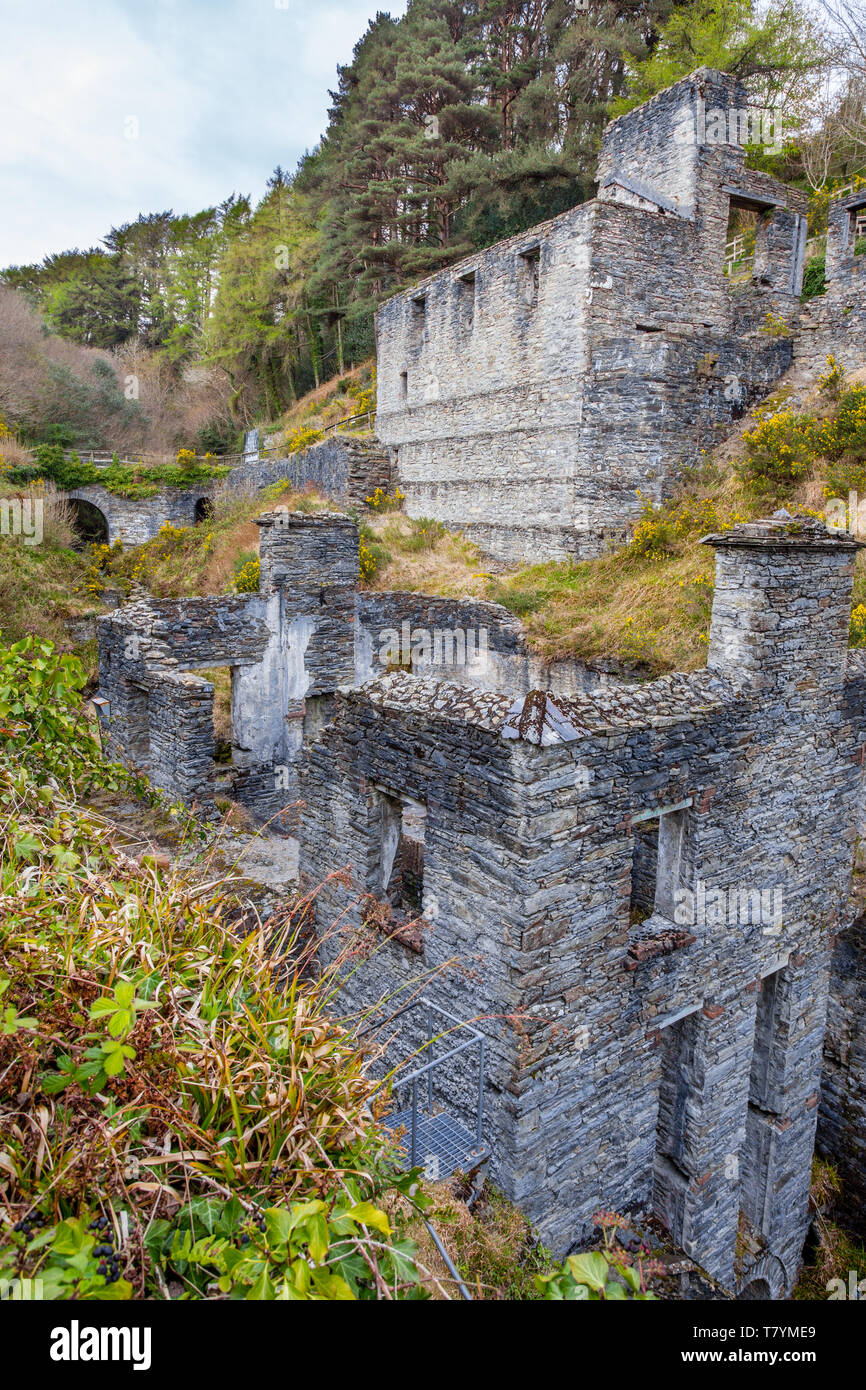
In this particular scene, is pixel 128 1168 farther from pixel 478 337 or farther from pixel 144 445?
pixel 144 445

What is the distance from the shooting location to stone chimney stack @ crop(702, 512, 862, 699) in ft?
21.5

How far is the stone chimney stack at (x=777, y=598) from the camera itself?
21.5 ft

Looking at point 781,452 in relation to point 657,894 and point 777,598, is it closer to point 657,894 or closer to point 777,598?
point 777,598

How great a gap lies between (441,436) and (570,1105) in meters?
17.5

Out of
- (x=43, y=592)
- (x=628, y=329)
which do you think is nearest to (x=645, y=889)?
(x=628, y=329)

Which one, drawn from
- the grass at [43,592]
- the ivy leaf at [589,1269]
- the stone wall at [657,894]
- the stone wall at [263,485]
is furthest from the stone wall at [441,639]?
the ivy leaf at [589,1269]

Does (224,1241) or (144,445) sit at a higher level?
(144,445)

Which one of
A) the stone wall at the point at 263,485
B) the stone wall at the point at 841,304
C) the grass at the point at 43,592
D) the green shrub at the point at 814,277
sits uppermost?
the green shrub at the point at 814,277

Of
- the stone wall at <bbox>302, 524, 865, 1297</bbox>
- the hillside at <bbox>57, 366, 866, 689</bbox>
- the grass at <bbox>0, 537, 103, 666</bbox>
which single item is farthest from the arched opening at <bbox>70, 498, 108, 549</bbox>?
the stone wall at <bbox>302, 524, 865, 1297</bbox>

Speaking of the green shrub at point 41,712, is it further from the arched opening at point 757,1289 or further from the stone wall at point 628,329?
the stone wall at point 628,329

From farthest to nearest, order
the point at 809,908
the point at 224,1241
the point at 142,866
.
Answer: the point at 809,908, the point at 142,866, the point at 224,1241

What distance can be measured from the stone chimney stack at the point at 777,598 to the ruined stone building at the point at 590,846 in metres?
0.03

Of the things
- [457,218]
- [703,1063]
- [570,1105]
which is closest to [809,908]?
[703,1063]
